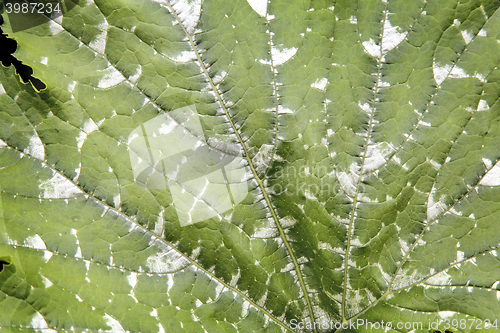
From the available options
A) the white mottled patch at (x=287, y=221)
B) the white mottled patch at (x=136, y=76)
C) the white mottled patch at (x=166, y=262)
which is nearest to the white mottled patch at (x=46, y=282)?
the white mottled patch at (x=166, y=262)

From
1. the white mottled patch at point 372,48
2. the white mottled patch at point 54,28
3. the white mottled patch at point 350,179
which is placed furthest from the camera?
the white mottled patch at point 350,179

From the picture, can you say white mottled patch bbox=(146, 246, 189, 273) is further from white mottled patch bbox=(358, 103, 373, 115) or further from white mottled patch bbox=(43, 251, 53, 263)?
white mottled patch bbox=(358, 103, 373, 115)

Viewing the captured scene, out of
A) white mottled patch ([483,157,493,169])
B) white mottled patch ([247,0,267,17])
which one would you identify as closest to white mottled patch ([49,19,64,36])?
white mottled patch ([247,0,267,17])

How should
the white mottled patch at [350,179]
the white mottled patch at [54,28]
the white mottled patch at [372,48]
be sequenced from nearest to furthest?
the white mottled patch at [54,28], the white mottled patch at [372,48], the white mottled patch at [350,179]

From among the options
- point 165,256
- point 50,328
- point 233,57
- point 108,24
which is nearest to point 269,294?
point 165,256

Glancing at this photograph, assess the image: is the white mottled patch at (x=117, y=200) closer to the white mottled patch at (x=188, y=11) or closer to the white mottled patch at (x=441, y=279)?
the white mottled patch at (x=188, y=11)

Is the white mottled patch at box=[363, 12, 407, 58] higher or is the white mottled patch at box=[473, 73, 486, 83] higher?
the white mottled patch at box=[473, 73, 486, 83]

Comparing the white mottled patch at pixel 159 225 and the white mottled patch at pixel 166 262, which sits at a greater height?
the white mottled patch at pixel 159 225
